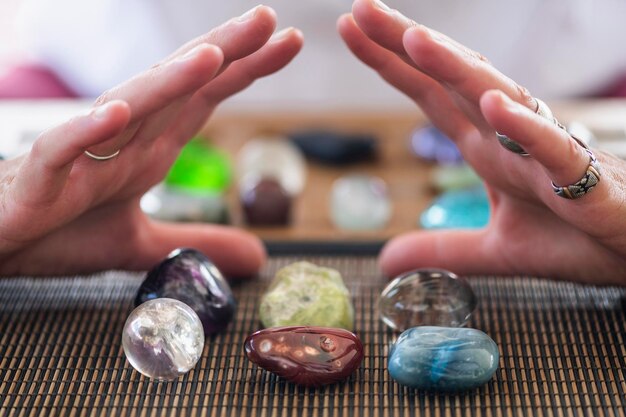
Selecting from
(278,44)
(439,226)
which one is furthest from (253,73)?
(439,226)

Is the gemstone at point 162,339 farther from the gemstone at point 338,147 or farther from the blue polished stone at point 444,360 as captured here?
the gemstone at point 338,147

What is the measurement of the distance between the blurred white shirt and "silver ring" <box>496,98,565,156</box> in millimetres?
788

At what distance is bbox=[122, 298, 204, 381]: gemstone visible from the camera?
1.59ft

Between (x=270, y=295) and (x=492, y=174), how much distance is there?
Result: 7.8 inches

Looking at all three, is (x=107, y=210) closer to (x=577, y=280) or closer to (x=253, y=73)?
(x=253, y=73)

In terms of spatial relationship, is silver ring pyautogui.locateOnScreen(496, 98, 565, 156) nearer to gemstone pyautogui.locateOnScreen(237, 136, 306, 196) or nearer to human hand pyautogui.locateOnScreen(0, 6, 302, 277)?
human hand pyautogui.locateOnScreen(0, 6, 302, 277)

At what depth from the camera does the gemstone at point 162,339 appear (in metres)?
0.48

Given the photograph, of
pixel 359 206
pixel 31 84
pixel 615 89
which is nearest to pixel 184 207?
pixel 359 206

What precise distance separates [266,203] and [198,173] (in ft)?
0.48

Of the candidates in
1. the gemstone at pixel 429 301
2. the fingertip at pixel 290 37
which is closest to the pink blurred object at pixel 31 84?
the fingertip at pixel 290 37

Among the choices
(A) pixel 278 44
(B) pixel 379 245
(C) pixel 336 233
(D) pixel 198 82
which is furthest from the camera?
(C) pixel 336 233

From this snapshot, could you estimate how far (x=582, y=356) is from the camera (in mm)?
537

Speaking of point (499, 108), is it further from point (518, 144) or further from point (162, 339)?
point (162, 339)

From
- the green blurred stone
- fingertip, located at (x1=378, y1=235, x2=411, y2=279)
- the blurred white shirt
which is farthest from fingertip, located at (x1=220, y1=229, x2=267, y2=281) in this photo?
the blurred white shirt
